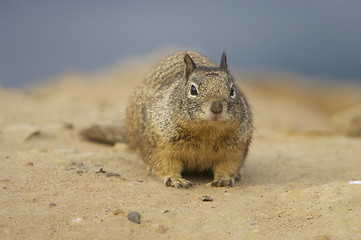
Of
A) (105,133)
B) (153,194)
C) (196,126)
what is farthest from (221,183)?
(105,133)

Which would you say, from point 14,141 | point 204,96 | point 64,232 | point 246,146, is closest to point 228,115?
point 204,96

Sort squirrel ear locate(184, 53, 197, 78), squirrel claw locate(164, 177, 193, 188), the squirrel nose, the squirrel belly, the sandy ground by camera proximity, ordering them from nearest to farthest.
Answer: the sandy ground < the squirrel nose < the squirrel belly < squirrel claw locate(164, 177, 193, 188) < squirrel ear locate(184, 53, 197, 78)

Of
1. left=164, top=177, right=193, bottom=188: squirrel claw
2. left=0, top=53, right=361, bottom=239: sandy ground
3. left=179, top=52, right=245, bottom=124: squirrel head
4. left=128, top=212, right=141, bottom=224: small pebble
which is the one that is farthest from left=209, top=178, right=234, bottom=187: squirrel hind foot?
left=128, top=212, right=141, bottom=224: small pebble

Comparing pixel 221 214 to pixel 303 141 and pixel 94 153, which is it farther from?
pixel 303 141

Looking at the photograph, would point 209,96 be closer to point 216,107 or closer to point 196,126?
point 216,107

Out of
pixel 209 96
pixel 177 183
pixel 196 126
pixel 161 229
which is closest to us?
pixel 161 229

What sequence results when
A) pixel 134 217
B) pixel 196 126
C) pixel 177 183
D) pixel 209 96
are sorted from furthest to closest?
pixel 177 183, pixel 196 126, pixel 209 96, pixel 134 217

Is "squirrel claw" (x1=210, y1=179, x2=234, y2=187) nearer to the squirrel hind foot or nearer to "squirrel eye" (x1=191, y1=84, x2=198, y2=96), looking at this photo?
the squirrel hind foot

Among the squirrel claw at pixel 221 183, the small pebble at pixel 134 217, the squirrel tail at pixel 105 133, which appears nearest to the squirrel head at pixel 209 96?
the squirrel claw at pixel 221 183
